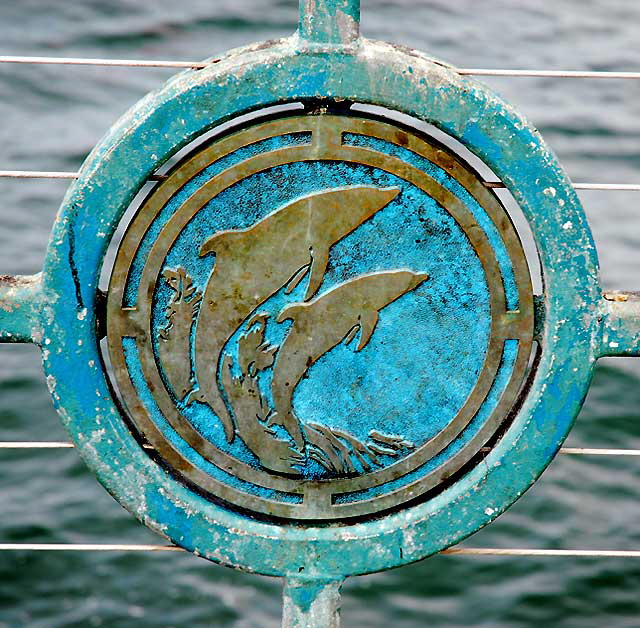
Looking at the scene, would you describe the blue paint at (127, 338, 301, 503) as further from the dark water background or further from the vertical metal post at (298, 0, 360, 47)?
the dark water background

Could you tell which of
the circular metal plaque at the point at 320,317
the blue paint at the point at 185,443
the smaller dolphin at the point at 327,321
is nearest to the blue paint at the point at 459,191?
the circular metal plaque at the point at 320,317

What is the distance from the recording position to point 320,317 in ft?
5.92

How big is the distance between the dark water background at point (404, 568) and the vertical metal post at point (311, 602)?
1.58 m

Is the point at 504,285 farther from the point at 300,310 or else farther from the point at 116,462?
the point at 116,462

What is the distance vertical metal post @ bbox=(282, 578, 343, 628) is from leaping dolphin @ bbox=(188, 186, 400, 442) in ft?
1.46

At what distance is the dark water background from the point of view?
3547mm

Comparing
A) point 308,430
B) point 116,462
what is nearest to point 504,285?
point 308,430

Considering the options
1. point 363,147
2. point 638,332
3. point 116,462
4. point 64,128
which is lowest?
point 116,462

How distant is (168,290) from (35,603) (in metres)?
2.08

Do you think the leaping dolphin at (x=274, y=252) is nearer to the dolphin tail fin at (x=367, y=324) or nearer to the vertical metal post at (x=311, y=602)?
the dolphin tail fin at (x=367, y=324)

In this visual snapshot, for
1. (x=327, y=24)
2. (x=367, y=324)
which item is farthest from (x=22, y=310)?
(x=327, y=24)

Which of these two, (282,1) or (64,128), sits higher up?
(282,1)

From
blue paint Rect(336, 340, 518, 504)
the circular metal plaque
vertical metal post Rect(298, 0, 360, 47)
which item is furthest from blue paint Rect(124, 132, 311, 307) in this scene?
blue paint Rect(336, 340, 518, 504)

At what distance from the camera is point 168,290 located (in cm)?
179
